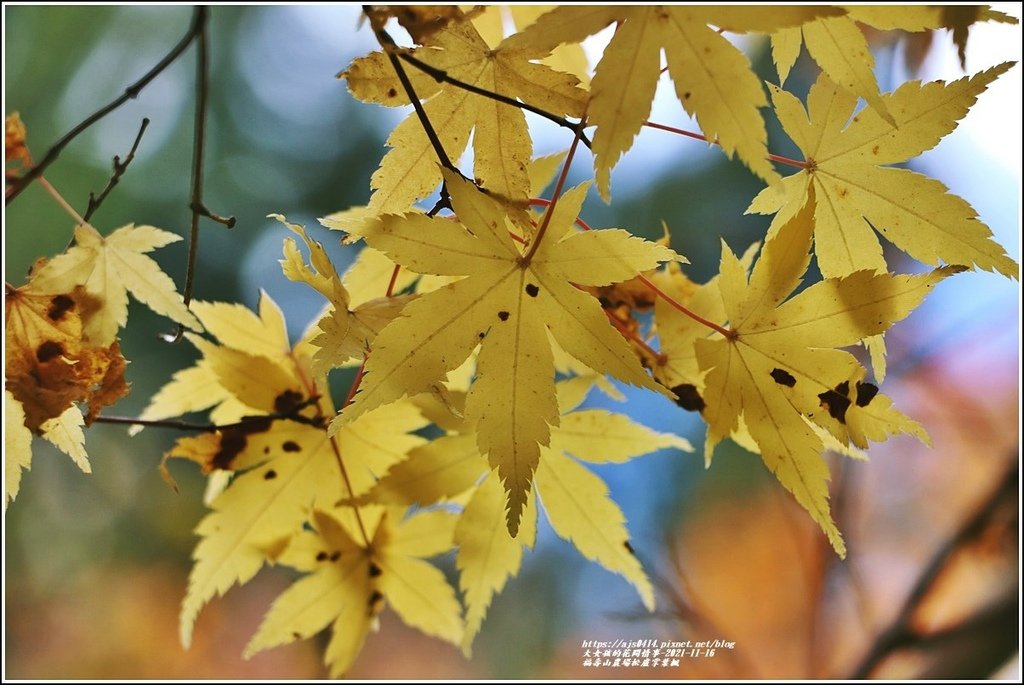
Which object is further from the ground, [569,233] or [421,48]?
[421,48]

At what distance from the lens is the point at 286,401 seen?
0.72m

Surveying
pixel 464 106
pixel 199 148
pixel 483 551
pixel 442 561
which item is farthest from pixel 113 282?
pixel 442 561

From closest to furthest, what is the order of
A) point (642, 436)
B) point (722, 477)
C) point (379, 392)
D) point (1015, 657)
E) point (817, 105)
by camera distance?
point (379, 392), point (817, 105), point (642, 436), point (1015, 657), point (722, 477)

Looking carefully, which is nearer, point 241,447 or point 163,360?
point 241,447

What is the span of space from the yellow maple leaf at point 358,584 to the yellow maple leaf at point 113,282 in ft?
1.00

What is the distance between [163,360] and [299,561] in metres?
1.81

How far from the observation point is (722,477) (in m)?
2.19

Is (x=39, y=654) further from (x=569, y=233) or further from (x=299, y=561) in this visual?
(x=569, y=233)

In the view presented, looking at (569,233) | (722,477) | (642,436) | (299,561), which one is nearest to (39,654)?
(299,561)

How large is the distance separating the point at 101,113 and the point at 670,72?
0.35 metres

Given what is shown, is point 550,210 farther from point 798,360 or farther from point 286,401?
point 286,401

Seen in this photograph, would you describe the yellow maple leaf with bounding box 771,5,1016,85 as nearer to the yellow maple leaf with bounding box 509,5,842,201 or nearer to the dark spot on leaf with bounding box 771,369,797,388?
the yellow maple leaf with bounding box 509,5,842,201

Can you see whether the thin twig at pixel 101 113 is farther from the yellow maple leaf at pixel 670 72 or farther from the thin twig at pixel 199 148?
the yellow maple leaf at pixel 670 72

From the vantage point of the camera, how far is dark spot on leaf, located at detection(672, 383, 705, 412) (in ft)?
2.01
